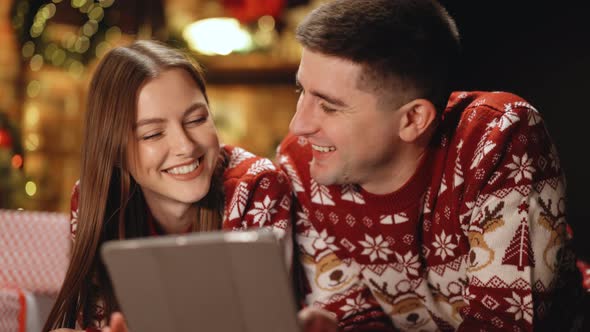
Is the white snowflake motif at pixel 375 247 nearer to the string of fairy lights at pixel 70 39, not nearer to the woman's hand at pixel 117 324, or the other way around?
the woman's hand at pixel 117 324

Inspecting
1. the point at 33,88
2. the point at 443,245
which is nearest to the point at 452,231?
the point at 443,245

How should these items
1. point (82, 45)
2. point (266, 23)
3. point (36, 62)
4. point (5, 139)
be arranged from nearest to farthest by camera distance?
point (5, 139) → point (82, 45) → point (36, 62) → point (266, 23)

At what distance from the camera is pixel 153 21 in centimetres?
436

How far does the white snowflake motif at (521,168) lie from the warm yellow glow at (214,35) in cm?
285

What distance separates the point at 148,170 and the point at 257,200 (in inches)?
10.8

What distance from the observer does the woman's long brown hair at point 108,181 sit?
66.7 inches

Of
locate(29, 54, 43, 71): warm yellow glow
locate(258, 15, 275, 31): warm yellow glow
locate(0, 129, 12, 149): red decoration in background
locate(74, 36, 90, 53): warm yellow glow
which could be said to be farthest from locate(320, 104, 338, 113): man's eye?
locate(258, 15, 275, 31): warm yellow glow

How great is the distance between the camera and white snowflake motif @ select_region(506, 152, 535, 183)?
1522mm

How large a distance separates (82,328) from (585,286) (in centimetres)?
136

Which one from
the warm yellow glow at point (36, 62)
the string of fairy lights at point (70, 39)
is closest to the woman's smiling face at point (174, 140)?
the string of fairy lights at point (70, 39)

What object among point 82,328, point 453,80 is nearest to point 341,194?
point 453,80

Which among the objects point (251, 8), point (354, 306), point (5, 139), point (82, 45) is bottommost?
point (354, 306)

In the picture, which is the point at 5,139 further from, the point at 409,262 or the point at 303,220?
the point at 409,262

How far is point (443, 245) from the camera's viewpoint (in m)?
1.66
